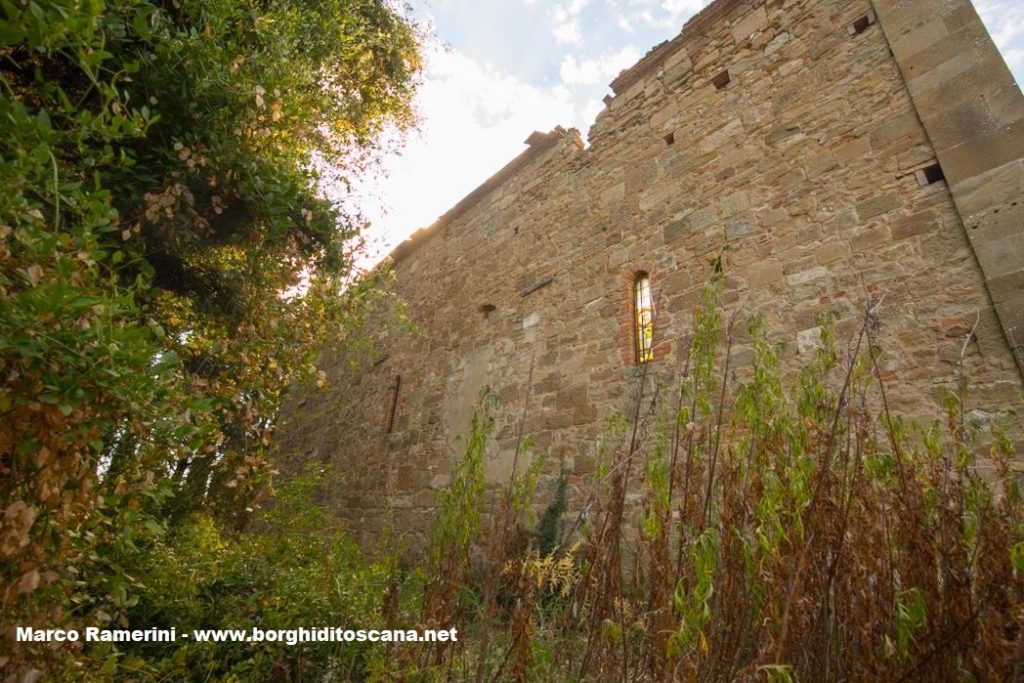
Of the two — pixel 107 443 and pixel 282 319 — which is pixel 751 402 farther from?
pixel 282 319

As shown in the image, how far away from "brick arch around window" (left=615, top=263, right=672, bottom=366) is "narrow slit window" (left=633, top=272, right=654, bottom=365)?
0.02m

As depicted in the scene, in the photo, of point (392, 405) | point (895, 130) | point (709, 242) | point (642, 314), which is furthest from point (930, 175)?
point (392, 405)

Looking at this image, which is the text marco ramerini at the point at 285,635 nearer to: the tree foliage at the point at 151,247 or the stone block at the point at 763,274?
the tree foliage at the point at 151,247

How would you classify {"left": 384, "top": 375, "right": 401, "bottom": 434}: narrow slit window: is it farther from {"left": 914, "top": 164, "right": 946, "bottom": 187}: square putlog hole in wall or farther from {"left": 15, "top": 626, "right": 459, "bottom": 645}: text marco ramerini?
{"left": 914, "top": 164, "right": 946, "bottom": 187}: square putlog hole in wall

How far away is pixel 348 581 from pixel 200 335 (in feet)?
6.08

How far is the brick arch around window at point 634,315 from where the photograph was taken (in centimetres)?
445

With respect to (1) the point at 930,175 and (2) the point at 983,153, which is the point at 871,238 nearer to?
(1) the point at 930,175

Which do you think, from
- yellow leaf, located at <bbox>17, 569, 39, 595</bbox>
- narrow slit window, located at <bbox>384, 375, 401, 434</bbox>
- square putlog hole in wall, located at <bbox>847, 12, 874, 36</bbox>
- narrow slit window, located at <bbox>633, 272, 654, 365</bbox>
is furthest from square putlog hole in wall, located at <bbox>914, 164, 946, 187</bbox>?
narrow slit window, located at <bbox>384, 375, 401, 434</bbox>

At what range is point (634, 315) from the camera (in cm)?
482

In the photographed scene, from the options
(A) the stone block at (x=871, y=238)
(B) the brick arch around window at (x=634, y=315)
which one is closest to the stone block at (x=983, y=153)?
(A) the stone block at (x=871, y=238)

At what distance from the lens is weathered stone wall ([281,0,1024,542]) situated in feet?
10.5

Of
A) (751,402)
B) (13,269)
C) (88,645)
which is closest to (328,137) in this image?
(13,269)

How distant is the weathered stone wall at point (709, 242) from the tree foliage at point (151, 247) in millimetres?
1761

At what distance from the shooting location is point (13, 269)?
1384 millimetres
